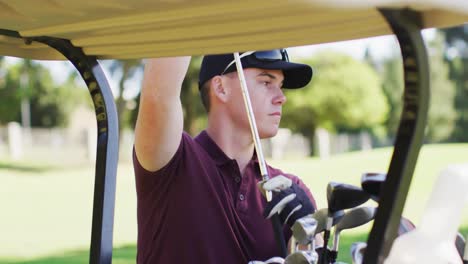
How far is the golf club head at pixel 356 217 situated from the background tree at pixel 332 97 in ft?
97.8

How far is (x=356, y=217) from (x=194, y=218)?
556mm

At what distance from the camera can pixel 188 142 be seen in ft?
7.38

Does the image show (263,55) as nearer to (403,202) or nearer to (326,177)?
(403,202)

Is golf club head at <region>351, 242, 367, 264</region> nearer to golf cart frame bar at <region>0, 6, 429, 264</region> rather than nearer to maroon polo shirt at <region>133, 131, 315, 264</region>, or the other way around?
golf cart frame bar at <region>0, 6, 429, 264</region>

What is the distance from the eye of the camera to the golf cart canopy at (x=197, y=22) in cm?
113

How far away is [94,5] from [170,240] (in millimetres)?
948

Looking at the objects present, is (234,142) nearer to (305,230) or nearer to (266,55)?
(266,55)

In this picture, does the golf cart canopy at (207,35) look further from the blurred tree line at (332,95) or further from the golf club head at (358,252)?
the blurred tree line at (332,95)

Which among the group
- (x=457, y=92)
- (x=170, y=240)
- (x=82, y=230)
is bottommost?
(x=82, y=230)

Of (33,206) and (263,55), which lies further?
(33,206)

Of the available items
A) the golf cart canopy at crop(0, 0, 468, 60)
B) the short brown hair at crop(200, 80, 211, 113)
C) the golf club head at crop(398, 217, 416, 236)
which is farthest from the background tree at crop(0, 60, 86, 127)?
the golf club head at crop(398, 217, 416, 236)

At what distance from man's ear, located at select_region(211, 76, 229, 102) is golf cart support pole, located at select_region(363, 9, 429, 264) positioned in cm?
133

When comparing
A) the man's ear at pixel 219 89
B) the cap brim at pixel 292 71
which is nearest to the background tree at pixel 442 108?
the cap brim at pixel 292 71

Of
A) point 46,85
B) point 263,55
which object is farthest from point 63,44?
point 46,85
